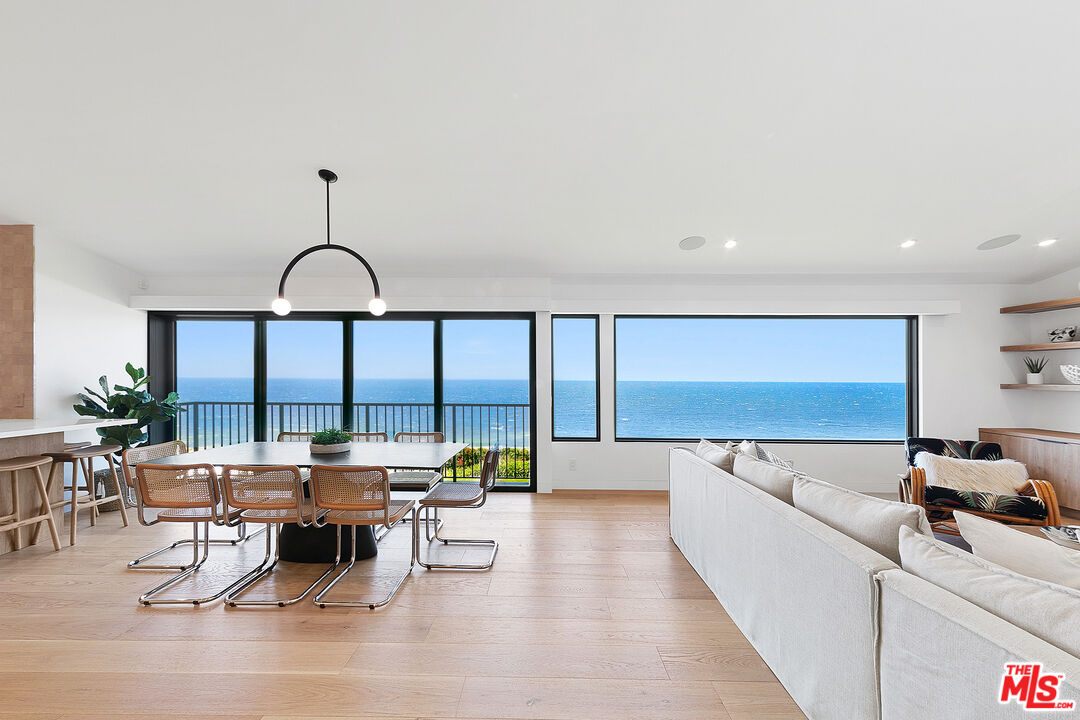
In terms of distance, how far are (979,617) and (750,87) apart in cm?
260

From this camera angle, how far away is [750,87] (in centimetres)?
278

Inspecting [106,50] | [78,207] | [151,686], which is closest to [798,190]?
[106,50]

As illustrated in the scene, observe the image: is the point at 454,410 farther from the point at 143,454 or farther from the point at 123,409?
the point at 123,409

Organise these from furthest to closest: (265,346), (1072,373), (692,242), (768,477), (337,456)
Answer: (265,346)
(1072,373)
(692,242)
(337,456)
(768,477)

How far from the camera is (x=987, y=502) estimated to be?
370 centimetres

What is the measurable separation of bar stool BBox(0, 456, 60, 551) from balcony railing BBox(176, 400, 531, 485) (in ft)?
6.78

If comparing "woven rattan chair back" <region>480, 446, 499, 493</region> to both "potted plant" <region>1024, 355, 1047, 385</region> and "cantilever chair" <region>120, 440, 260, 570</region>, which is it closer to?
"cantilever chair" <region>120, 440, 260, 570</region>

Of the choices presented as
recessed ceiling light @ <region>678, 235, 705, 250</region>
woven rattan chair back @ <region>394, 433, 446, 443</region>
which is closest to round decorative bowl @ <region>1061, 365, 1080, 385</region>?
recessed ceiling light @ <region>678, 235, 705, 250</region>

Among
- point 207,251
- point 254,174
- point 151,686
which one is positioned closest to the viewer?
point 151,686

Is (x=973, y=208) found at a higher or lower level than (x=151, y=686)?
higher

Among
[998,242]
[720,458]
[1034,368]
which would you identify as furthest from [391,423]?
[1034,368]

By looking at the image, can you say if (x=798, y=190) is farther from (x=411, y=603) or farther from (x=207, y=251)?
(x=207, y=251)

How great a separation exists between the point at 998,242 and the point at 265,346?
7282 millimetres

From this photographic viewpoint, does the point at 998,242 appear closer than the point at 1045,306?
Yes
